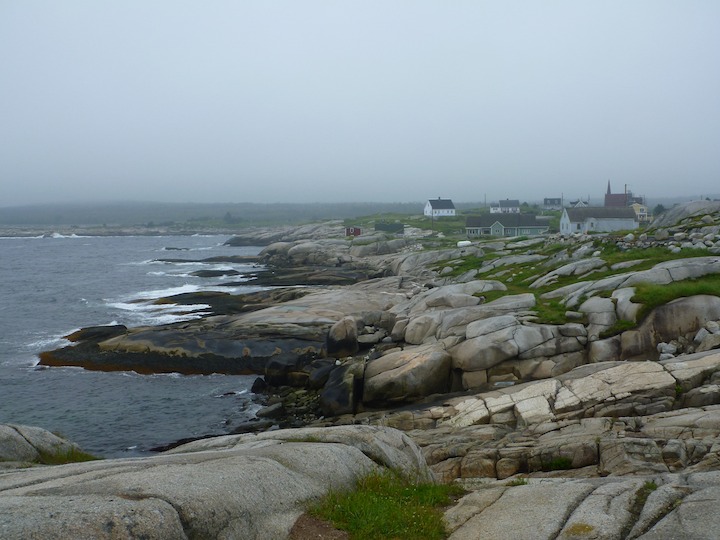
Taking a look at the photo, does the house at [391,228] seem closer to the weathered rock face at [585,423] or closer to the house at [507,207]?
the house at [507,207]

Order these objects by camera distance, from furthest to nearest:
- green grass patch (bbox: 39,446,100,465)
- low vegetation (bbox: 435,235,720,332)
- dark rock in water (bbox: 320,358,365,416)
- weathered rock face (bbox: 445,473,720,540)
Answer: dark rock in water (bbox: 320,358,365,416)
low vegetation (bbox: 435,235,720,332)
green grass patch (bbox: 39,446,100,465)
weathered rock face (bbox: 445,473,720,540)

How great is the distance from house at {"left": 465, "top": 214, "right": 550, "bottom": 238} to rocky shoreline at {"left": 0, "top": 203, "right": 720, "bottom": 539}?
181 ft

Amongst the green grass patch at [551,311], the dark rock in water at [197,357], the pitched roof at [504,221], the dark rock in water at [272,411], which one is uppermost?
the pitched roof at [504,221]

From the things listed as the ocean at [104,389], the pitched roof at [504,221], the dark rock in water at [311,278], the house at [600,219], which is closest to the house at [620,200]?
the pitched roof at [504,221]

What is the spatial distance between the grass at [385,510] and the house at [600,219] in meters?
84.2

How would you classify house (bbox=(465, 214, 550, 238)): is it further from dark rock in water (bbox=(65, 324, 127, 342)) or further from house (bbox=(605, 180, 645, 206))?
dark rock in water (bbox=(65, 324, 127, 342))

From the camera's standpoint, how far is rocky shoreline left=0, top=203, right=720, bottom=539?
10555 mm

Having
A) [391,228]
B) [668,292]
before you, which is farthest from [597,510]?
[391,228]

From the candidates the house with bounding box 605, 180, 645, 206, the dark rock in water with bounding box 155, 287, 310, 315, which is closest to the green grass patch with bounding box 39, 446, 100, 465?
the dark rock in water with bounding box 155, 287, 310, 315

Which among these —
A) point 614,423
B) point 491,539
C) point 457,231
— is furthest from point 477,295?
point 457,231

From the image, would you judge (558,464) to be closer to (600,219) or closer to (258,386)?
(258,386)

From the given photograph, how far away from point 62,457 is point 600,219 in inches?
3426

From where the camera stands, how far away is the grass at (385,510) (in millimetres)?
9422

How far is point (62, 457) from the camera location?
1548cm
